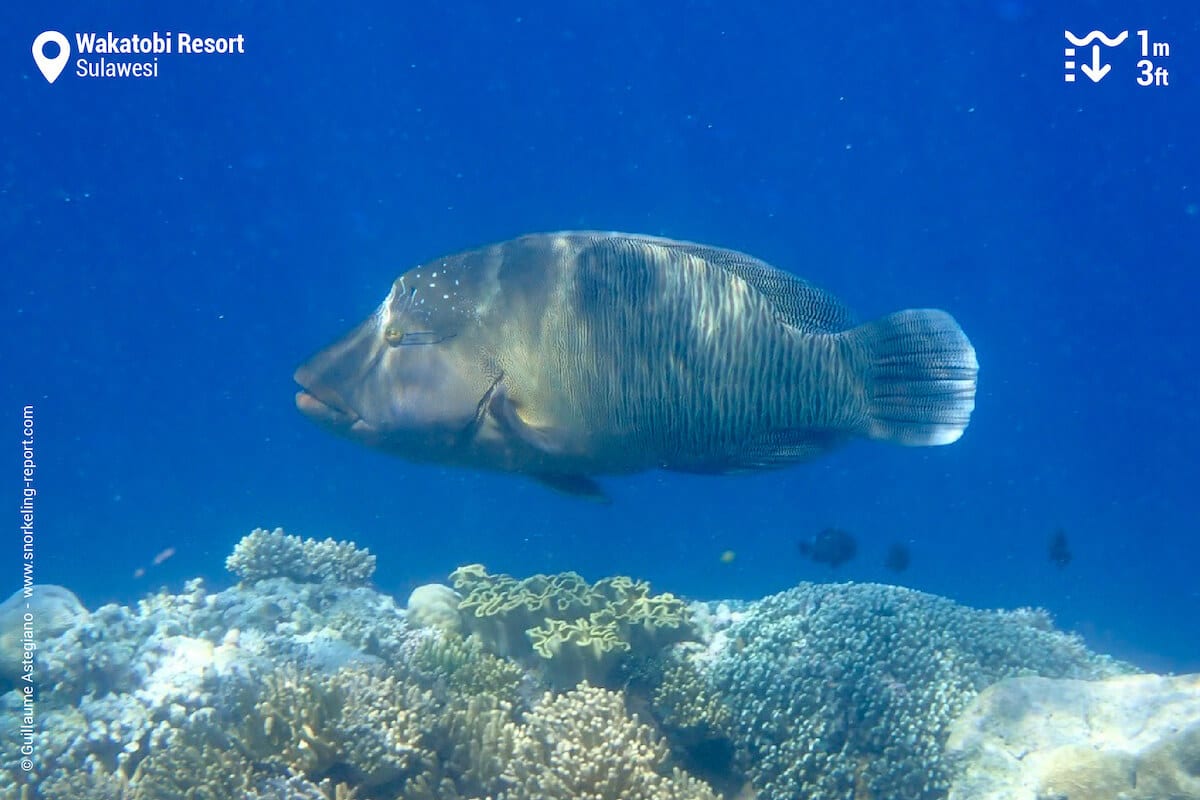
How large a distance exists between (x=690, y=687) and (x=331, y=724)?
248 centimetres

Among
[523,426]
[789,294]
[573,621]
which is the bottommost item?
[573,621]

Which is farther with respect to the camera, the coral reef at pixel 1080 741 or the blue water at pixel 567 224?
the blue water at pixel 567 224

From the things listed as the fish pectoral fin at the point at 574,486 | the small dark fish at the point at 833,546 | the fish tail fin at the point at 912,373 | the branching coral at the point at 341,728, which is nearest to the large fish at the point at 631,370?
the fish tail fin at the point at 912,373

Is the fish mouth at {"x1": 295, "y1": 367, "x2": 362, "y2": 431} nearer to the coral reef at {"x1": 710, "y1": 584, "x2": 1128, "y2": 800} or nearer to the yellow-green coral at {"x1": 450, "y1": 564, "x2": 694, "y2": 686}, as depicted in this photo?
the yellow-green coral at {"x1": 450, "y1": 564, "x2": 694, "y2": 686}

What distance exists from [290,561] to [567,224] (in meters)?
41.5

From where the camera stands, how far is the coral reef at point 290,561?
8.98 meters

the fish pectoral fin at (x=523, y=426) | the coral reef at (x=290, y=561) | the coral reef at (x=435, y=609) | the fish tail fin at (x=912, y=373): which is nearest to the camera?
the fish pectoral fin at (x=523, y=426)

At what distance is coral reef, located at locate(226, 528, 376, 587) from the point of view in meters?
8.98

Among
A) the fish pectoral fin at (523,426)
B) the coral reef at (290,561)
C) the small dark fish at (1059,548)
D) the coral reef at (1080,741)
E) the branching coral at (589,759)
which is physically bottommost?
the branching coral at (589,759)

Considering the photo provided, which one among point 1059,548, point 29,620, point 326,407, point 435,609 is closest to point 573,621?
point 435,609

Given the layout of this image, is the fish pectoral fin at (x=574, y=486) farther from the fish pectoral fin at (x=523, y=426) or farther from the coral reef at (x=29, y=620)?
the coral reef at (x=29, y=620)

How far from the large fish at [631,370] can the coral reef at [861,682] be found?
7.57 feet

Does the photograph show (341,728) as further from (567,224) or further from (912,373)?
(567,224)

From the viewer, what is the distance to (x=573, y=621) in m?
6.43
